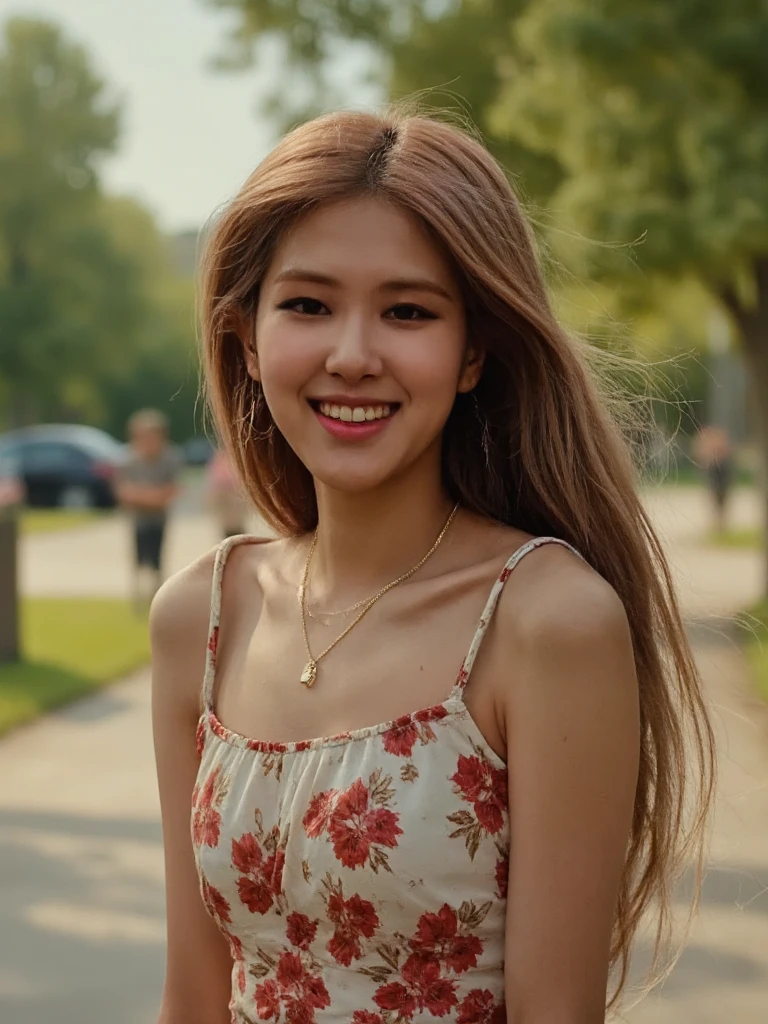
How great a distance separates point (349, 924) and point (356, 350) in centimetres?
75

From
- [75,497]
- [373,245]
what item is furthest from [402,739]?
[75,497]

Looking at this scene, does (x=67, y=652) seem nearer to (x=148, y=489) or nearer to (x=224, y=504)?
(x=224, y=504)

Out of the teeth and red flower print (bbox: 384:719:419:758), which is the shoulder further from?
the teeth

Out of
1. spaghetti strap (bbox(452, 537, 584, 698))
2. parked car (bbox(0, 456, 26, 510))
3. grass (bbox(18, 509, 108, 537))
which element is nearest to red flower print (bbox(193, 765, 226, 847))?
spaghetti strap (bbox(452, 537, 584, 698))

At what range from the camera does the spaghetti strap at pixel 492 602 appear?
7.18 ft

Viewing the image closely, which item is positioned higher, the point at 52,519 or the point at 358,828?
the point at 358,828

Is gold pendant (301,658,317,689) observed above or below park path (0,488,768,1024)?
above

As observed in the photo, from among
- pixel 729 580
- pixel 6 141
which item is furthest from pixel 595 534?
pixel 6 141

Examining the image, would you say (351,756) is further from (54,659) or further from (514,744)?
(54,659)

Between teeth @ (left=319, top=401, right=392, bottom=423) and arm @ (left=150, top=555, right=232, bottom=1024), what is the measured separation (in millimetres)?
420

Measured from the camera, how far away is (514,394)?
2.46 m

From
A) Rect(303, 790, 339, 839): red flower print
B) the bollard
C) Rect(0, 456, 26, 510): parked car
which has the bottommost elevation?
Rect(0, 456, 26, 510): parked car

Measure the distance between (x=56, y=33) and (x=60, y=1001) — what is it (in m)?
48.6

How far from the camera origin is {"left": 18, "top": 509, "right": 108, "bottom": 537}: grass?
30095 mm
